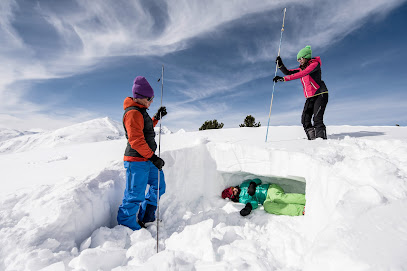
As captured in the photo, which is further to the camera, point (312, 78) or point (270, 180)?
point (270, 180)

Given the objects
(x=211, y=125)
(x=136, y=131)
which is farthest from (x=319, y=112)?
(x=211, y=125)

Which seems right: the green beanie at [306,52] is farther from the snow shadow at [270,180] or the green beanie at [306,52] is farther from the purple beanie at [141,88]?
the purple beanie at [141,88]

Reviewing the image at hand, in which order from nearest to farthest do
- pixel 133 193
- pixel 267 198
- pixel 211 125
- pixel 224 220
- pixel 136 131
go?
pixel 136 131
pixel 133 193
pixel 224 220
pixel 267 198
pixel 211 125

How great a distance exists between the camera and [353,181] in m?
2.42

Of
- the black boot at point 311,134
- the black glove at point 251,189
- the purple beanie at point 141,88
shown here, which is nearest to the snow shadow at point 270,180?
the black glove at point 251,189

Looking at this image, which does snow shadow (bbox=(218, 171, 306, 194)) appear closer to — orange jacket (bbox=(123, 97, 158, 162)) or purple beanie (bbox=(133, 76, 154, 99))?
Answer: orange jacket (bbox=(123, 97, 158, 162))

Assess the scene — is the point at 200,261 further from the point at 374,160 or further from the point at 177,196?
the point at 374,160

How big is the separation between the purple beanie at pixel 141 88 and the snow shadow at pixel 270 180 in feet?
8.80


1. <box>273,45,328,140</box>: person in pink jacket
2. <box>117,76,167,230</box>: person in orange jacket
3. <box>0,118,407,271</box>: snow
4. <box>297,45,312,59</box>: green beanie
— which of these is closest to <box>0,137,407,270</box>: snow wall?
<box>0,118,407,271</box>: snow

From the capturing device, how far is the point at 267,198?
13.4 ft

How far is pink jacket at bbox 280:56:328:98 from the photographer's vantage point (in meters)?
4.50

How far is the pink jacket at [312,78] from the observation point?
4.50 m

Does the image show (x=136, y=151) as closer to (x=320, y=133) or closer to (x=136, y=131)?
(x=136, y=131)

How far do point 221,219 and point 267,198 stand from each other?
3.86 ft
